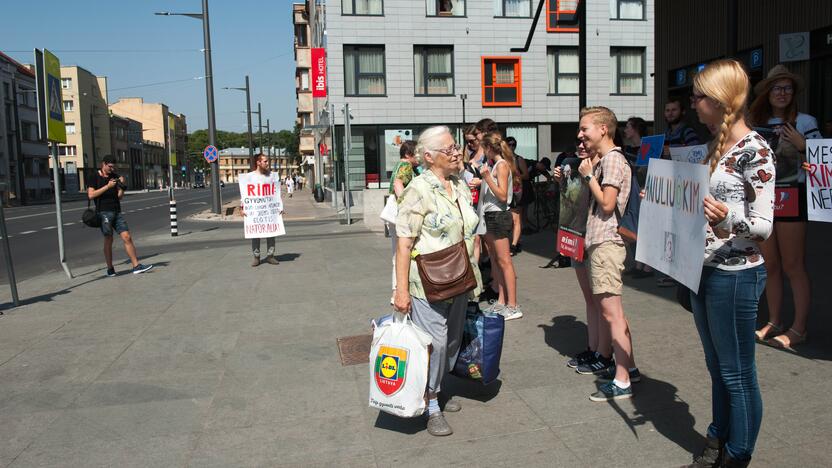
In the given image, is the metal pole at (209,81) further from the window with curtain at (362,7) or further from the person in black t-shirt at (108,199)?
the person in black t-shirt at (108,199)

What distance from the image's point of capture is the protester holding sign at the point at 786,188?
15.1 ft

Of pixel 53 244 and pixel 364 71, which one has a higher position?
pixel 364 71

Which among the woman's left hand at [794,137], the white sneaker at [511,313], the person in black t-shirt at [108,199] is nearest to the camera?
the woman's left hand at [794,137]

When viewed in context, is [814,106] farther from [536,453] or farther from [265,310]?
[536,453]

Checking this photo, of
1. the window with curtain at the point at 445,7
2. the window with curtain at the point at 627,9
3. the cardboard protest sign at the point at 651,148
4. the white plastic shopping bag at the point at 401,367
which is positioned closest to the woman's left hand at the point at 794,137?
the cardboard protest sign at the point at 651,148

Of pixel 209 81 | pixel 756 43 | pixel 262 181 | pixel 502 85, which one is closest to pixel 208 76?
pixel 209 81

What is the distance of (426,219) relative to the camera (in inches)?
147

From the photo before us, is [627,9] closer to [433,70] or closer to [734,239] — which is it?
[433,70]

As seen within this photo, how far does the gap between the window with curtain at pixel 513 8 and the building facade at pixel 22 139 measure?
39082mm

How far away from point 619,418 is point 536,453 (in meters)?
0.69

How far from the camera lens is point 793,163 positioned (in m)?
4.78

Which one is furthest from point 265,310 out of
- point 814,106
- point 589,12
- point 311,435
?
point 589,12

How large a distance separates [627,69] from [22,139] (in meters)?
58.3

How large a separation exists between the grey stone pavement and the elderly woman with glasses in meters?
0.47
